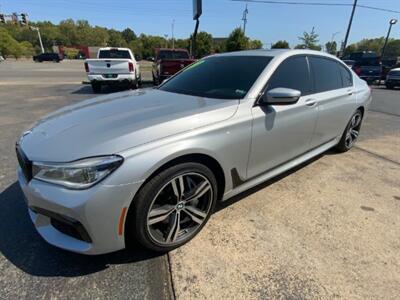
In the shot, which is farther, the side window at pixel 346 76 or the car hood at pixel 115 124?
the side window at pixel 346 76

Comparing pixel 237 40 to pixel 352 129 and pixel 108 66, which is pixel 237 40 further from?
pixel 352 129

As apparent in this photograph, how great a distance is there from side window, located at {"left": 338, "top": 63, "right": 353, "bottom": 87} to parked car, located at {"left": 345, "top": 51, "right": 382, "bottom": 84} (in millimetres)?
16201

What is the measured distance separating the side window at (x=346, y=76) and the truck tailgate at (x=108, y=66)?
340 inches

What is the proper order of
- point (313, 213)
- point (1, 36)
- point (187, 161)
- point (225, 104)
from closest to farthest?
point (187, 161) < point (225, 104) < point (313, 213) < point (1, 36)

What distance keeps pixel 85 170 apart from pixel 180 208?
0.87 m

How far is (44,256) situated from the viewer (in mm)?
2316

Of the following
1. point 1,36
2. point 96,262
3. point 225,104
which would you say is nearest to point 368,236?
point 225,104

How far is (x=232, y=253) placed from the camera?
241 cm

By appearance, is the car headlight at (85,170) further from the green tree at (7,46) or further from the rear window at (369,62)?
the green tree at (7,46)

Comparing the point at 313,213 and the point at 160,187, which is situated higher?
the point at 160,187

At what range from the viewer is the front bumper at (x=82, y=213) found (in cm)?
188

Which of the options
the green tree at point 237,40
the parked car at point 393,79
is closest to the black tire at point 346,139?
the parked car at point 393,79

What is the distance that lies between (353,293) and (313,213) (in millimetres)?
1062

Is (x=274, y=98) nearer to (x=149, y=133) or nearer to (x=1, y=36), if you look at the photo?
(x=149, y=133)
